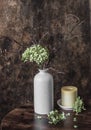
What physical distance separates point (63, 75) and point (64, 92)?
1.22 ft

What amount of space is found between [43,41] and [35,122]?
658 millimetres

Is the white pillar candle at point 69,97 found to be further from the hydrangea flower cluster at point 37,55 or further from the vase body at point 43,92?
the hydrangea flower cluster at point 37,55

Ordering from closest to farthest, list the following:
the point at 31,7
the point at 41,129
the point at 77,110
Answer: the point at 41,129
the point at 77,110
the point at 31,7

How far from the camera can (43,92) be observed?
182 centimetres

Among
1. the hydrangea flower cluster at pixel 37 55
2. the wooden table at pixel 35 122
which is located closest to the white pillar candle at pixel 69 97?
the wooden table at pixel 35 122

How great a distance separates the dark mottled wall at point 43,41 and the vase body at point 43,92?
1.36ft

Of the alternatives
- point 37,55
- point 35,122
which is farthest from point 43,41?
point 35,122

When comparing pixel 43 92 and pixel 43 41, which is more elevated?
pixel 43 41

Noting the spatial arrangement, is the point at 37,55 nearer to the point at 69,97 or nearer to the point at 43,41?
the point at 69,97

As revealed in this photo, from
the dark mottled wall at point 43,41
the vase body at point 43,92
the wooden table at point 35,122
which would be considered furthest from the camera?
the dark mottled wall at point 43,41

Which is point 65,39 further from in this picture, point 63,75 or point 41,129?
point 41,129

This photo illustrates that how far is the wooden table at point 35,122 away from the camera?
1.70 metres

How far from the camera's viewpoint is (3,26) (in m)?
2.17

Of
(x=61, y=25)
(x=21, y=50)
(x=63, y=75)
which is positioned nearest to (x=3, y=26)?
(x=21, y=50)
